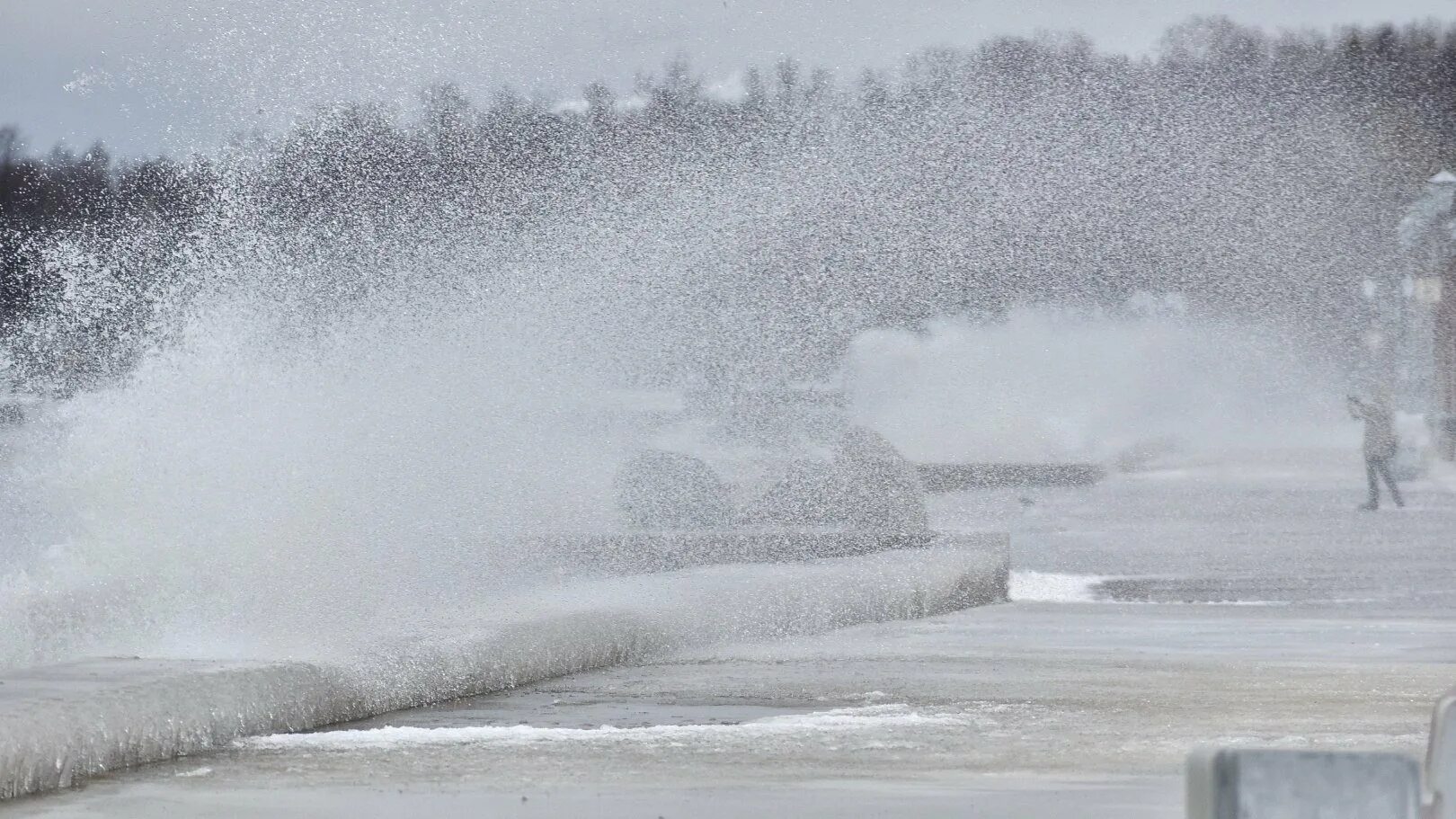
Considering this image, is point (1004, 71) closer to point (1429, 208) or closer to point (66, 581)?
point (1429, 208)

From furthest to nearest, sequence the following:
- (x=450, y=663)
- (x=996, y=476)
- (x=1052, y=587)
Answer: (x=996, y=476) < (x=1052, y=587) < (x=450, y=663)

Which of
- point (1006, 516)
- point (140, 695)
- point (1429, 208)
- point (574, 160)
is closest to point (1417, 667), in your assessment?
point (140, 695)

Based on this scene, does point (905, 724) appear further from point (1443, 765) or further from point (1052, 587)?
point (1052, 587)

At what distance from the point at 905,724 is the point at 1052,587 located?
26.6 feet

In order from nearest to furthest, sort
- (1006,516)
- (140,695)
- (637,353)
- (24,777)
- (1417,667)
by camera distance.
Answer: (24,777) → (140,695) → (1417,667) → (1006,516) → (637,353)

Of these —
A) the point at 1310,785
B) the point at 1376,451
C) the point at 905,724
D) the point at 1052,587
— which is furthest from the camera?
the point at 1376,451

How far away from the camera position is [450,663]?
782 centimetres

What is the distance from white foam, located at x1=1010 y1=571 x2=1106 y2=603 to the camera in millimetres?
13742

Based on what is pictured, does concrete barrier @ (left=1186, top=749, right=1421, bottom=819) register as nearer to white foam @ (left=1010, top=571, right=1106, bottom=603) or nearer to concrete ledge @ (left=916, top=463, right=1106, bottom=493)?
white foam @ (left=1010, top=571, right=1106, bottom=603)

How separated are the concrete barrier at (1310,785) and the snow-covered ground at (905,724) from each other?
214 cm

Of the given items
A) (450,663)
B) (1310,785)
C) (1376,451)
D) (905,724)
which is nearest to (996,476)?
(1376,451)

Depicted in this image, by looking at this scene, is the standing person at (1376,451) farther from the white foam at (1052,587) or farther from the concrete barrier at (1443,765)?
the concrete barrier at (1443,765)

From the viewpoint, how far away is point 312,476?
12641mm

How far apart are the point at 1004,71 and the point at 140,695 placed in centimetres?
3989
